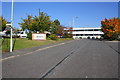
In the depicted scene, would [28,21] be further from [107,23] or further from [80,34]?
[80,34]

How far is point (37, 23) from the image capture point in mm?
46125

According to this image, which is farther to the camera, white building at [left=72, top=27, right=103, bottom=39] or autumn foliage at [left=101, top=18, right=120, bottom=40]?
white building at [left=72, top=27, right=103, bottom=39]

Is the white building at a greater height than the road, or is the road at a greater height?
the white building

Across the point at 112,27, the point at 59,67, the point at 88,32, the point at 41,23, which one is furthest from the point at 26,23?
the point at 88,32

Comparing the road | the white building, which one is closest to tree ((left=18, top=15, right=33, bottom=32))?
the road

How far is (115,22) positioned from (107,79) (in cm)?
5068

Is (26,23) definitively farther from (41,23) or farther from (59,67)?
(59,67)

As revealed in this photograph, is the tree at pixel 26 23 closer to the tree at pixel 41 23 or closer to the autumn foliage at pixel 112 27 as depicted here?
the tree at pixel 41 23

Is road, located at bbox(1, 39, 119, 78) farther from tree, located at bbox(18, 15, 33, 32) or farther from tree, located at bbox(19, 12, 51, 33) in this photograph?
tree, located at bbox(18, 15, 33, 32)

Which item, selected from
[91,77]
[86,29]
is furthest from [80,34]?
[91,77]

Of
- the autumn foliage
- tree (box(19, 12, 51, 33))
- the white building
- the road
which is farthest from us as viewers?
the white building

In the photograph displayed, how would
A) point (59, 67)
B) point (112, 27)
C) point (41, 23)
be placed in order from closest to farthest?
1. point (59, 67)
2. point (41, 23)
3. point (112, 27)

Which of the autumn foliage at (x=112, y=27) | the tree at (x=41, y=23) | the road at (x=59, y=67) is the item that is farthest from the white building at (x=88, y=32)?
the road at (x=59, y=67)

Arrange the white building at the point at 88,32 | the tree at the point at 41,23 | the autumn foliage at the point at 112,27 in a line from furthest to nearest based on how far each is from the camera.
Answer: the white building at the point at 88,32, the autumn foliage at the point at 112,27, the tree at the point at 41,23
